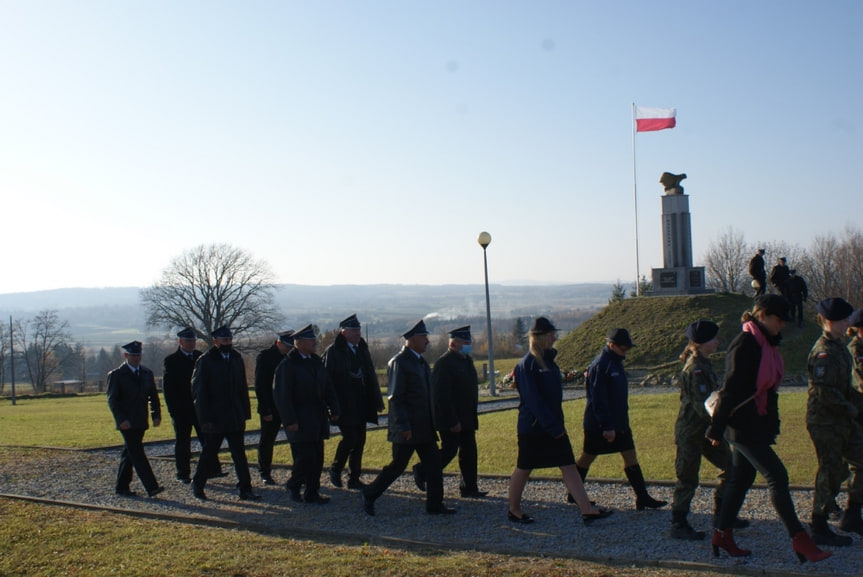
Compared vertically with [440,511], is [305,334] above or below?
above

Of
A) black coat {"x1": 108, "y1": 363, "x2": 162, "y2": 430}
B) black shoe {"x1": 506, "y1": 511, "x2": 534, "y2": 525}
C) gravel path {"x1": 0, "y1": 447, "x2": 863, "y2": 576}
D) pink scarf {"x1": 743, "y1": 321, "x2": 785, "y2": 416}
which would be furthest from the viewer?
black coat {"x1": 108, "y1": 363, "x2": 162, "y2": 430}

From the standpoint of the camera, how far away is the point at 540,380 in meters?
7.09

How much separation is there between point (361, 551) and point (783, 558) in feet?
10.4

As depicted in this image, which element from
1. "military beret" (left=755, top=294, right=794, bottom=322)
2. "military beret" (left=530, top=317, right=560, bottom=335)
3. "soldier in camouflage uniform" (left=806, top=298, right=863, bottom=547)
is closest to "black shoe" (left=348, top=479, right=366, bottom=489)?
"military beret" (left=530, top=317, right=560, bottom=335)

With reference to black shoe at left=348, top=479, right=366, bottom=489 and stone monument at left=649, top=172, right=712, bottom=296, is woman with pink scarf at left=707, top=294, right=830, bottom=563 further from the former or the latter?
stone monument at left=649, top=172, right=712, bottom=296

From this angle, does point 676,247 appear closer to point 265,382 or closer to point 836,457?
point 265,382

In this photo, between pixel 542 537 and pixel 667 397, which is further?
pixel 667 397

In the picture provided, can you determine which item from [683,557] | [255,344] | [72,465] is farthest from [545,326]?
[255,344]

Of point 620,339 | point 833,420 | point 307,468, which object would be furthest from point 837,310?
point 307,468

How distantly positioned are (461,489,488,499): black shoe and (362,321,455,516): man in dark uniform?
661mm

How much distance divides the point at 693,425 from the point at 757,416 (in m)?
1.00

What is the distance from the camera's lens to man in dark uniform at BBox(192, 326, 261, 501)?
8.95 metres

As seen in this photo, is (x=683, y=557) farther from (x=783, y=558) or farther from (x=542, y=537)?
(x=542, y=537)

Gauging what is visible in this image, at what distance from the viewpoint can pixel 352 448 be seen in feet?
30.9
